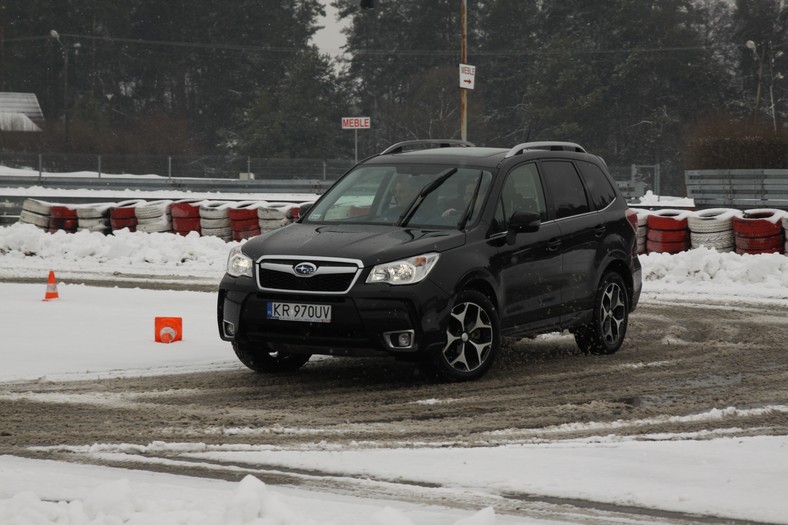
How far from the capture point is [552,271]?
10.0 meters

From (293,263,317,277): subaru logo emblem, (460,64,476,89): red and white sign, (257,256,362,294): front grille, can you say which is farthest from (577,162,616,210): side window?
(460,64,476,89): red and white sign

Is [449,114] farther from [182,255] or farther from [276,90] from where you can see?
[182,255]

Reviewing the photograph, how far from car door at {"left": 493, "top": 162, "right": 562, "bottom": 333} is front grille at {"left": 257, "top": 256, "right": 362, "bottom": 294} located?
1258 mm

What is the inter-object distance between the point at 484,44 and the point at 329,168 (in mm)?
28344

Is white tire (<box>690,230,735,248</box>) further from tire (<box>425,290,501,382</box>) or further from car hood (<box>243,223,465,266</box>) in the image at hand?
car hood (<box>243,223,465,266</box>)

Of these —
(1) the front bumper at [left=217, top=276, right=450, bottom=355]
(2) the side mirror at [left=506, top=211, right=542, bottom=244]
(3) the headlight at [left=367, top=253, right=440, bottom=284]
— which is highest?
(2) the side mirror at [left=506, top=211, right=542, bottom=244]

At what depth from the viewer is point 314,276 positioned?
863 cm

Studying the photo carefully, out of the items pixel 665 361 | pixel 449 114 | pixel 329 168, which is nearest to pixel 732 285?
pixel 665 361

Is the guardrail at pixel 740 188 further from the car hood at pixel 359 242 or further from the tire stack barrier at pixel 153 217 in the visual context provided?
the car hood at pixel 359 242

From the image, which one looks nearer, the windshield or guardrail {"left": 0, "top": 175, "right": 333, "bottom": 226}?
the windshield

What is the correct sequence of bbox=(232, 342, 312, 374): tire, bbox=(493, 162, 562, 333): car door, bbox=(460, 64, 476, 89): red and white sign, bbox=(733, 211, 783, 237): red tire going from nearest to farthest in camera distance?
bbox=(232, 342, 312, 374): tire, bbox=(493, 162, 562, 333): car door, bbox=(733, 211, 783, 237): red tire, bbox=(460, 64, 476, 89): red and white sign

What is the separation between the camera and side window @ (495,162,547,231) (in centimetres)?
966

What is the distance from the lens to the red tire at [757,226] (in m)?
17.4

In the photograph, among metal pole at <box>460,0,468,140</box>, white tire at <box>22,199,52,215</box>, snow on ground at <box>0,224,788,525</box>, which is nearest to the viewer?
snow on ground at <box>0,224,788,525</box>
